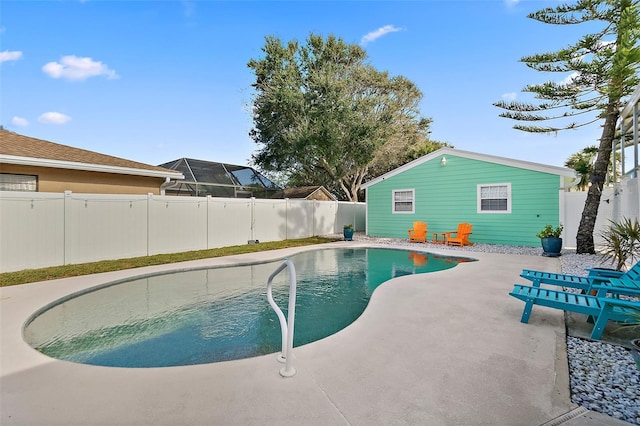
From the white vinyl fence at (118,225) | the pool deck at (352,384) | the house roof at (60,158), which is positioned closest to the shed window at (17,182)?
the house roof at (60,158)

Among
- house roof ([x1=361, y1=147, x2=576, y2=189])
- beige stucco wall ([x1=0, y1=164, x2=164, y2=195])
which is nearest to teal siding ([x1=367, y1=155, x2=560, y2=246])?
house roof ([x1=361, y1=147, x2=576, y2=189])

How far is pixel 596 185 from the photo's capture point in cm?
920

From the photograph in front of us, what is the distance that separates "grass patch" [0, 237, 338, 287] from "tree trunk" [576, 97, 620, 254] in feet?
32.9

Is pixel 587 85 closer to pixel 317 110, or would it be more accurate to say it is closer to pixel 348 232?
pixel 348 232

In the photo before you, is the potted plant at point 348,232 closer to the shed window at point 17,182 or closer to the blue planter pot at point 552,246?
the blue planter pot at point 552,246

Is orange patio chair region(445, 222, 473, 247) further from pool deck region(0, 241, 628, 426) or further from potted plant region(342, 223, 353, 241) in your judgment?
pool deck region(0, 241, 628, 426)

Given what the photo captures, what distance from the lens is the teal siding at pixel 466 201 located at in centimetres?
1093

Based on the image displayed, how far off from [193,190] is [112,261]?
6.93 m

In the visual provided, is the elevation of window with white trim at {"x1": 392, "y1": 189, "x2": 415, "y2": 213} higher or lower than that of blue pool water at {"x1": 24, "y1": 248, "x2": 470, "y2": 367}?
higher

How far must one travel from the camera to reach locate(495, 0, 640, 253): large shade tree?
850 centimetres

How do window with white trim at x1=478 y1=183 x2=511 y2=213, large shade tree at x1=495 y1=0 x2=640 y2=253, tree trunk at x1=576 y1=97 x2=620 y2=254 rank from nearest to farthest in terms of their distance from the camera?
large shade tree at x1=495 y1=0 x2=640 y2=253
tree trunk at x1=576 y1=97 x2=620 y2=254
window with white trim at x1=478 y1=183 x2=511 y2=213

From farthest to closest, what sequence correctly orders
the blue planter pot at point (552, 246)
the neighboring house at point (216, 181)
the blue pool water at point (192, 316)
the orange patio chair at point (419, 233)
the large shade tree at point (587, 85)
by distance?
the neighboring house at point (216, 181) → the orange patio chair at point (419, 233) → the blue planter pot at point (552, 246) → the large shade tree at point (587, 85) → the blue pool water at point (192, 316)

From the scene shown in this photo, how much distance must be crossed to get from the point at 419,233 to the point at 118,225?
1111 cm

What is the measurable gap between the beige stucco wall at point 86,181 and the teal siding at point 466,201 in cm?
1012
